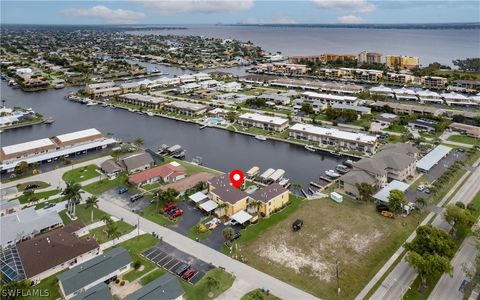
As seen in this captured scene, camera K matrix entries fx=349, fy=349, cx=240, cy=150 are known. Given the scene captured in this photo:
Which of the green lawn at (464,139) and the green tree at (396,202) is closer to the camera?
the green tree at (396,202)

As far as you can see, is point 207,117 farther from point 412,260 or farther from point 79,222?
point 412,260

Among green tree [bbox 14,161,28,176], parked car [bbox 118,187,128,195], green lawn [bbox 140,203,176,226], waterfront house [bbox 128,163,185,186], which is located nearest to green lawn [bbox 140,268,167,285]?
green lawn [bbox 140,203,176,226]

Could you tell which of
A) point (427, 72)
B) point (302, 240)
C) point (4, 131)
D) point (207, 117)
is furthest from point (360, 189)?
point (427, 72)

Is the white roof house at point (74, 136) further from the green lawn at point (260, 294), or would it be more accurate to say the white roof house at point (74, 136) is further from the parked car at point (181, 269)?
the green lawn at point (260, 294)

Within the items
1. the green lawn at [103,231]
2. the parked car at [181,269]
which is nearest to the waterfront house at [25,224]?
the green lawn at [103,231]

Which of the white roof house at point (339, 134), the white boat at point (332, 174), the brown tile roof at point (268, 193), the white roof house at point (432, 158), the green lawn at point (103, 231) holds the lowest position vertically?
the green lawn at point (103, 231)

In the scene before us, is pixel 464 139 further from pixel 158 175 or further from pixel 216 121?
pixel 158 175

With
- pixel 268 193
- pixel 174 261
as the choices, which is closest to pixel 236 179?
pixel 268 193

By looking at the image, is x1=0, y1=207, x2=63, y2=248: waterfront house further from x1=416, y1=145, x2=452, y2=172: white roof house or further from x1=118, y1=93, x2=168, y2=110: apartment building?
x1=118, y1=93, x2=168, y2=110: apartment building

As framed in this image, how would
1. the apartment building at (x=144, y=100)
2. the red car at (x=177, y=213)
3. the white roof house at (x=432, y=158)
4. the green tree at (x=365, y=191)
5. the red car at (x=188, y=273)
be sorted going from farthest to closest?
the apartment building at (x=144, y=100) → the white roof house at (x=432, y=158) → the green tree at (x=365, y=191) → the red car at (x=177, y=213) → the red car at (x=188, y=273)

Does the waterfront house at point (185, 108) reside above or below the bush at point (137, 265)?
above
